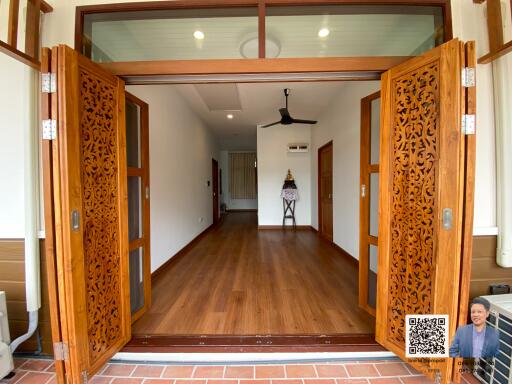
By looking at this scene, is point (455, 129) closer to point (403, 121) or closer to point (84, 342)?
point (403, 121)

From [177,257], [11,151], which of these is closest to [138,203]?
[11,151]

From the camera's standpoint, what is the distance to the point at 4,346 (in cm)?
146

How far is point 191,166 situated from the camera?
4.75m

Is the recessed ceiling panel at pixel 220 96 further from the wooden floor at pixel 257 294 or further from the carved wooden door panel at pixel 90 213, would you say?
the wooden floor at pixel 257 294

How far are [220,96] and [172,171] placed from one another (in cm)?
158

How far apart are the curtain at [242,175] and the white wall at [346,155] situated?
6.02m

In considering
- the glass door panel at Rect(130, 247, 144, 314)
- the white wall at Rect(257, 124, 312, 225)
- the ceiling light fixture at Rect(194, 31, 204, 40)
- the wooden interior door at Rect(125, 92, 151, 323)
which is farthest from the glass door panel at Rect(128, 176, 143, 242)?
the white wall at Rect(257, 124, 312, 225)

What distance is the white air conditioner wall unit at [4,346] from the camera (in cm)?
143

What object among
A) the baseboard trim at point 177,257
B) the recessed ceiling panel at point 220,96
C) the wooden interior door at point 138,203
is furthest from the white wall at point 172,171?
the wooden interior door at point 138,203

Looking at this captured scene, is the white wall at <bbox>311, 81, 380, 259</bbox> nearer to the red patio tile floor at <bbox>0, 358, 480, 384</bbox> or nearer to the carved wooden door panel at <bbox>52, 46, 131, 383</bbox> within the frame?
the red patio tile floor at <bbox>0, 358, 480, 384</bbox>

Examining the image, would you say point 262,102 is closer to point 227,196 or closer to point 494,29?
point 494,29

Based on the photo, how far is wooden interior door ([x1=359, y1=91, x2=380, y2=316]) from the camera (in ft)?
6.85

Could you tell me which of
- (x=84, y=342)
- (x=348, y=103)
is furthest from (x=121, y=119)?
(x=348, y=103)

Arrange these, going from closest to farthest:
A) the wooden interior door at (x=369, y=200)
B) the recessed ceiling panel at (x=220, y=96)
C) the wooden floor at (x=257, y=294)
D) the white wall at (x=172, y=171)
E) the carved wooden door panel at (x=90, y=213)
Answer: the carved wooden door panel at (x=90, y=213), the wooden floor at (x=257, y=294), the wooden interior door at (x=369, y=200), the white wall at (x=172, y=171), the recessed ceiling panel at (x=220, y=96)
